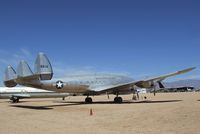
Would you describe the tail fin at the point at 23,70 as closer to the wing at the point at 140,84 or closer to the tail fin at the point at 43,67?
the tail fin at the point at 43,67

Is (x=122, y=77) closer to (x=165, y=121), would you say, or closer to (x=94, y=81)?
(x=94, y=81)

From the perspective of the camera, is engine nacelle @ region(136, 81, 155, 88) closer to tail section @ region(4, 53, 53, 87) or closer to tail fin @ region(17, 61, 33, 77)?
tail section @ region(4, 53, 53, 87)

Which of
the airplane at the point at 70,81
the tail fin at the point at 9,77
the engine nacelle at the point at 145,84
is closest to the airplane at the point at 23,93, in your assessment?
the airplane at the point at 70,81

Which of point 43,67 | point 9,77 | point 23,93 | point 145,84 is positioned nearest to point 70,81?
point 43,67

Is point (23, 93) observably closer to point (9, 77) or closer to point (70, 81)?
point (9, 77)

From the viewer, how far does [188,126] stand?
1405cm

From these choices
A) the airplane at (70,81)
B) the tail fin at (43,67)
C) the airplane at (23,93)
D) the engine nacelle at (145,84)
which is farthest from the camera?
the airplane at (23,93)

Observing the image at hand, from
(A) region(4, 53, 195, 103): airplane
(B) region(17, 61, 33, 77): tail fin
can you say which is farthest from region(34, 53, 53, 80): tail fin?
(B) region(17, 61, 33, 77): tail fin

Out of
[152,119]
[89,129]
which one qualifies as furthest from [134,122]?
[89,129]

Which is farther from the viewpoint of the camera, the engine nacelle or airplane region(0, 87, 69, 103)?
airplane region(0, 87, 69, 103)

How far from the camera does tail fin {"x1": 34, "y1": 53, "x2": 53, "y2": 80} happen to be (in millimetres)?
32688

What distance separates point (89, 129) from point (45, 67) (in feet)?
64.5

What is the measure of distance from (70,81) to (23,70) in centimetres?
675

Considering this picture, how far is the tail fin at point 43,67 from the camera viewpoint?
32688 millimetres
